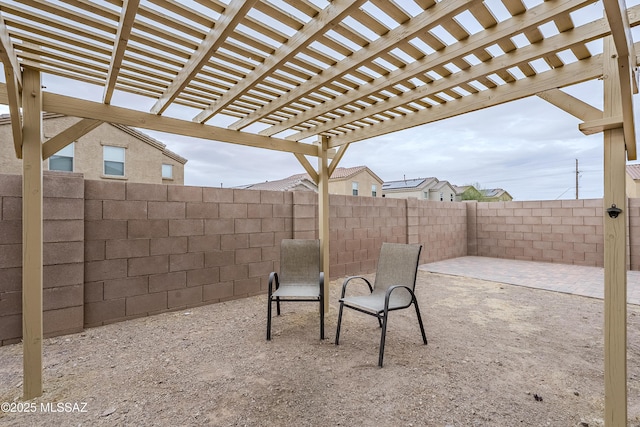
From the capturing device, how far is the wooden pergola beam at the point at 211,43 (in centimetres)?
140

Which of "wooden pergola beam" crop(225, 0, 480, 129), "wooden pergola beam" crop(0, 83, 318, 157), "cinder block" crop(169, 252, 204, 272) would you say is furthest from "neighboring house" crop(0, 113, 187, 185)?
"wooden pergola beam" crop(225, 0, 480, 129)

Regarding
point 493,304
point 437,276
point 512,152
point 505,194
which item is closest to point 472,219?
point 437,276

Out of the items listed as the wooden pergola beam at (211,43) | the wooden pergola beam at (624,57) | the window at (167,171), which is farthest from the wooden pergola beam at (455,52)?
the window at (167,171)

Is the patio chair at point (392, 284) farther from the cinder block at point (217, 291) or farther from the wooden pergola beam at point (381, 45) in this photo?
the cinder block at point (217, 291)

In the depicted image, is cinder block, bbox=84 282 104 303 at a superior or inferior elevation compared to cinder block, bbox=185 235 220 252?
inferior

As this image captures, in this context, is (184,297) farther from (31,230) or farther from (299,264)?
(31,230)

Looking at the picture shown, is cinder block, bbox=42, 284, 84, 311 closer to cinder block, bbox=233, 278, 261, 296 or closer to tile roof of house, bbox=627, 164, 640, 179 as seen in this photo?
cinder block, bbox=233, 278, 261, 296

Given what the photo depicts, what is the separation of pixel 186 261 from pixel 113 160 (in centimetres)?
867

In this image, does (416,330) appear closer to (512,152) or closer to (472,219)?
(472,219)

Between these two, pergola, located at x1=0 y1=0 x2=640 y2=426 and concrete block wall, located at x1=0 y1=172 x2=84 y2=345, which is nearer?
pergola, located at x1=0 y1=0 x2=640 y2=426

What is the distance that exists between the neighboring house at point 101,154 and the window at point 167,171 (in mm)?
1357

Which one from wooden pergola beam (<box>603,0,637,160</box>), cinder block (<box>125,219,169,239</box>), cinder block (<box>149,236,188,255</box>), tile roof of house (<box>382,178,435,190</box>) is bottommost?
cinder block (<box>149,236,188,255</box>)

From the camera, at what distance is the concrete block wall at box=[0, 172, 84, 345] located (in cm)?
271

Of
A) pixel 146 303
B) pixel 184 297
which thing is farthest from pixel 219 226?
pixel 146 303
